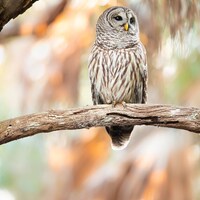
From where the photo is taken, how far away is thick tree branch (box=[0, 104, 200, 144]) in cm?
274

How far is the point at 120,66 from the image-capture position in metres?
3.59

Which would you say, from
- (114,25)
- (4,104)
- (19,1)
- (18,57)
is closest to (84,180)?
(18,57)

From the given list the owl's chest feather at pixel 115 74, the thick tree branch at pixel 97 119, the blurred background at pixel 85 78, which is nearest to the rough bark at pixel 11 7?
the thick tree branch at pixel 97 119

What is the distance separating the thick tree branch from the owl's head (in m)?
0.88

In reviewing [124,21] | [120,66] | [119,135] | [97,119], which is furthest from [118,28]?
[97,119]

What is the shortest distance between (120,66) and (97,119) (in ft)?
2.68

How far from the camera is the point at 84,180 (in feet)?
17.6

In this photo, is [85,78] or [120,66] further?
[85,78]

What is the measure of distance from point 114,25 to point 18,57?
1.93 meters

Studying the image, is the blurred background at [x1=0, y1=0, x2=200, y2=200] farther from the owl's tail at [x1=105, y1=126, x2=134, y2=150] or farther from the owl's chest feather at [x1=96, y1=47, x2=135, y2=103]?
the owl's tail at [x1=105, y1=126, x2=134, y2=150]

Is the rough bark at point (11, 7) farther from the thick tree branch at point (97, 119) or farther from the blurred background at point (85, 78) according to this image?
the blurred background at point (85, 78)

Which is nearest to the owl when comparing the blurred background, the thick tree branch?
the blurred background

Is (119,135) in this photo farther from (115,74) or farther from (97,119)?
(97,119)

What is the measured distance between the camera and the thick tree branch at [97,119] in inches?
108
